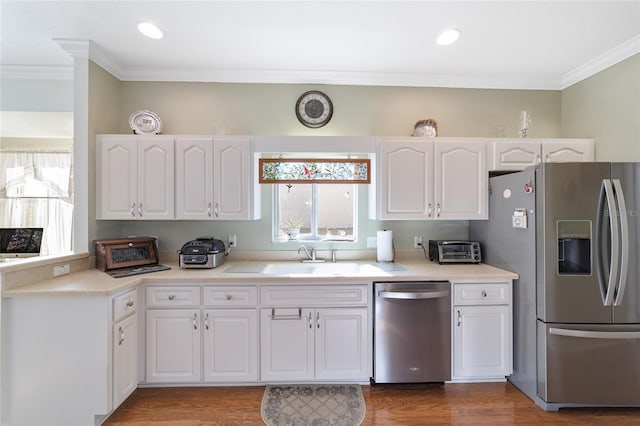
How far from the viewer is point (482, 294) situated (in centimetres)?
241

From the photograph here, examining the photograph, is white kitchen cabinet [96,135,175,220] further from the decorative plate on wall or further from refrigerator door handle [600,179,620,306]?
refrigerator door handle [600,179,620,306]

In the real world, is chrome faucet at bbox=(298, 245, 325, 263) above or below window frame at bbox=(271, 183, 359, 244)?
below

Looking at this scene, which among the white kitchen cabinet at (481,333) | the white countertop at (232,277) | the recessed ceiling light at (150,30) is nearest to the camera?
the white countertop at (232,277)

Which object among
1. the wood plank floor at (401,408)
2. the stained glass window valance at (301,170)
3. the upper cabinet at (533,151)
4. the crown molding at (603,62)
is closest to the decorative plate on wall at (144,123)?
the stained glass window valance at (301,170)

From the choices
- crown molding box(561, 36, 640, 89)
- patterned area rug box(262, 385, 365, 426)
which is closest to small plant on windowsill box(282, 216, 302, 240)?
patterned area rug box(262, 385, 365, 426)

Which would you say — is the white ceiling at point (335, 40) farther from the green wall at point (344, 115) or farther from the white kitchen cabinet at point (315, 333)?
the white kitchen cabinet at point (315, 333)

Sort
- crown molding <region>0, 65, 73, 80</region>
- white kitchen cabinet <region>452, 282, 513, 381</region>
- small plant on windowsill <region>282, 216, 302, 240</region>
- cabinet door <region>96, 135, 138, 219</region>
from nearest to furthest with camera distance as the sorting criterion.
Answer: white kitchen cabinet <region>452, 282, 513, 381</region> → cabinet door <region>96, 135, 138, 219</region> → crown molding <region>0, 65, 73, 80</region> → small plant on windowsill <region>282, 216, 302, 240</region>

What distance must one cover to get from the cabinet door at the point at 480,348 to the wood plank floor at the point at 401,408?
0.14m

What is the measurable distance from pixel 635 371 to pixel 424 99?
266 centimetres

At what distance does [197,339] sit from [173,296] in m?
0.37

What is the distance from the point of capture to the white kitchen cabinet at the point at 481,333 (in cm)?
240

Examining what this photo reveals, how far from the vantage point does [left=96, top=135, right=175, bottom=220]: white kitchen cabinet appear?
8.52 feet

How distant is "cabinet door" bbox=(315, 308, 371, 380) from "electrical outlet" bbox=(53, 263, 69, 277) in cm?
195

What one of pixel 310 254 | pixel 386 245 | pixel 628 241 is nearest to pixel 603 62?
pixel 628 241
